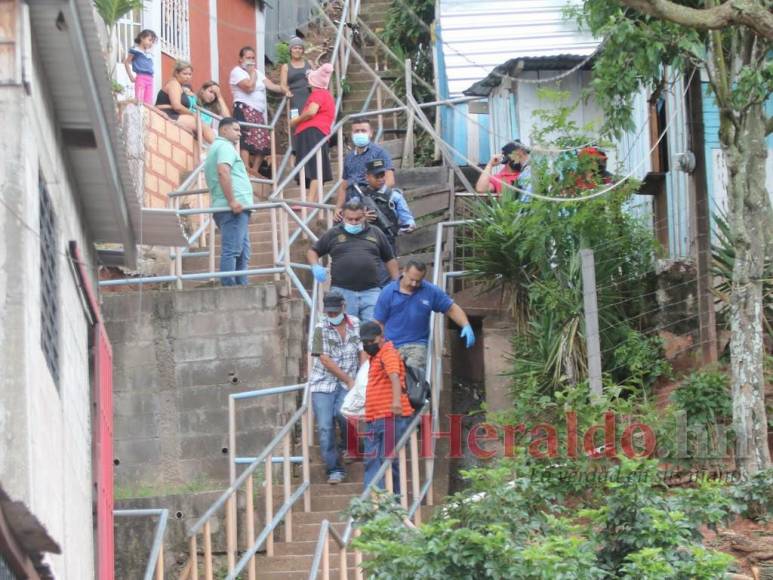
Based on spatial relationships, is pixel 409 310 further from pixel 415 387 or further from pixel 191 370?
pixel 191 370

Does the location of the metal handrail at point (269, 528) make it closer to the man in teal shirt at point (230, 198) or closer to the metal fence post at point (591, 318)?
the metal fence post at point (591, 318)

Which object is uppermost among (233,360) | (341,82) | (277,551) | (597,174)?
(341,82)

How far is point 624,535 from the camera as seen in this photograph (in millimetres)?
13023

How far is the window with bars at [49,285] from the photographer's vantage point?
11.3m

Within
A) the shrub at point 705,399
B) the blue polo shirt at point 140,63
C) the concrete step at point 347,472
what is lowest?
the concrete step at point 347,472

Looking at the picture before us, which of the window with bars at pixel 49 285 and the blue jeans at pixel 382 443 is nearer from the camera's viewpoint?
the window with bars at pixel 49 285

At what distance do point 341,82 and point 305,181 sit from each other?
13.7 ft

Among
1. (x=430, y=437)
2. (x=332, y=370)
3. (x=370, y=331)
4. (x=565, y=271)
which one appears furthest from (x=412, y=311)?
(x=565, y=271)

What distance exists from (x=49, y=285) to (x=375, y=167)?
8133 millimetres

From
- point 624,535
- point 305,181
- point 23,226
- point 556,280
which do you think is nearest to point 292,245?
point 305,181

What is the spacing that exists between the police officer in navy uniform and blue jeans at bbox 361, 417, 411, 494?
316cm

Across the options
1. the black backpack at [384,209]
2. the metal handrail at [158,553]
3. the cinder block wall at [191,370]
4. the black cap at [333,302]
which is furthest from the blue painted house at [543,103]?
the metal handrail at [158,553]

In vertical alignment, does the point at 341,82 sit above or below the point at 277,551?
above

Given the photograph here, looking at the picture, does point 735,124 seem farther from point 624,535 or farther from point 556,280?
point 624,535
